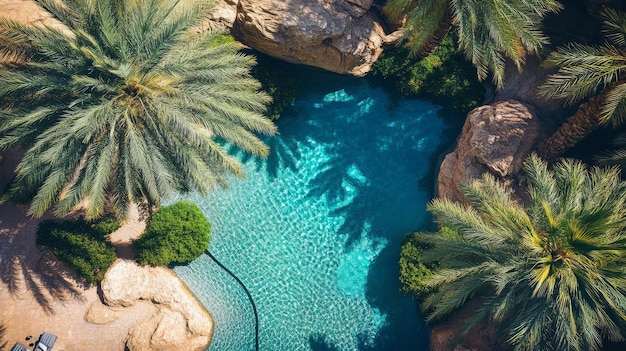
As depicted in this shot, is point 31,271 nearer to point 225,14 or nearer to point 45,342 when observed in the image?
point 45,342

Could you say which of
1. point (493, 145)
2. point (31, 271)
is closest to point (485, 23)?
point (493, 145)

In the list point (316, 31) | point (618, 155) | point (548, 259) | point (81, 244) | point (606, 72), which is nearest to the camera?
point (548, 259)

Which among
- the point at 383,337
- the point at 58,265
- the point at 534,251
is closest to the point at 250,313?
the point at 383,337

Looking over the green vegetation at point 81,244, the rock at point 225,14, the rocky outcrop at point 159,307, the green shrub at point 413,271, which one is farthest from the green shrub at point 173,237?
the green shrub at point 413,271

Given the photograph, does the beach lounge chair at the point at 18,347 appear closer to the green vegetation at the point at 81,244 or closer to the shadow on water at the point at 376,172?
the green vegetation at the point at 81,244

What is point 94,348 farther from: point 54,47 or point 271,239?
point 54,47

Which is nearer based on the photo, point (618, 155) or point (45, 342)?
point (618, 155)
